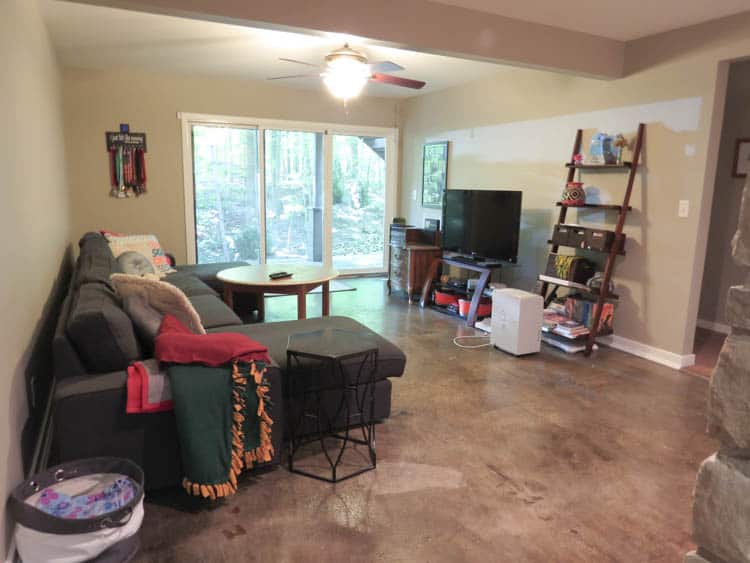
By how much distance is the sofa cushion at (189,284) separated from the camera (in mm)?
4215

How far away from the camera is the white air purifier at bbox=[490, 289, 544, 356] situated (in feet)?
13.4

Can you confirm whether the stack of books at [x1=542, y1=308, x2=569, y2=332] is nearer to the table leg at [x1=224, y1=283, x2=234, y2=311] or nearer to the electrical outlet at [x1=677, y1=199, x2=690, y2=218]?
the electrical outlet at [x1=677, y1=199, x2=690, y2=218]

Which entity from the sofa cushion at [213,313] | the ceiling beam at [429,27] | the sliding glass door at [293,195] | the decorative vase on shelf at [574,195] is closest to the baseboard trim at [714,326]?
the decorative vase on shelf at [574,195]

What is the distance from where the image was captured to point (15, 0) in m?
2.72

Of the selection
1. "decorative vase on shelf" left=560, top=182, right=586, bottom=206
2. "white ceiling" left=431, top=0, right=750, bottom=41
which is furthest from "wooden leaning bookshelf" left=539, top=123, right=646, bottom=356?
"white ceiling" left=431, top=0, right=750, bottom=41

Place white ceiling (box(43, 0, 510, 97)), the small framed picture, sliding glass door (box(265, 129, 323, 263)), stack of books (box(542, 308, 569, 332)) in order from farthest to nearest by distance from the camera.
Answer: sliding glass door (box(265, 129, 323, 263)) → the small framed picture → stack of books (box(542, 308, 569, 332)) → white ceiling (box(43, 0, 510, 97))

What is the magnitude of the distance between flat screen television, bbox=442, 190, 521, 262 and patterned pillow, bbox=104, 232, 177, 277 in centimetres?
291

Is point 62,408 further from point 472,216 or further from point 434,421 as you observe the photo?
point 472,216

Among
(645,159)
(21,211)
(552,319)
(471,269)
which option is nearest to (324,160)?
(471,269)

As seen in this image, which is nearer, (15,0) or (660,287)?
(15,0)

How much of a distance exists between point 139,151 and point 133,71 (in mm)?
856

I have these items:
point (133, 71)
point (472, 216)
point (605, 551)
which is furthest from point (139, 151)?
point (605, 551)

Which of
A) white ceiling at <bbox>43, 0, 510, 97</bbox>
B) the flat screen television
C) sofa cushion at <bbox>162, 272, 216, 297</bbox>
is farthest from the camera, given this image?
the flat screen television

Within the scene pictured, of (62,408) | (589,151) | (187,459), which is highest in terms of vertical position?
(589,151)
